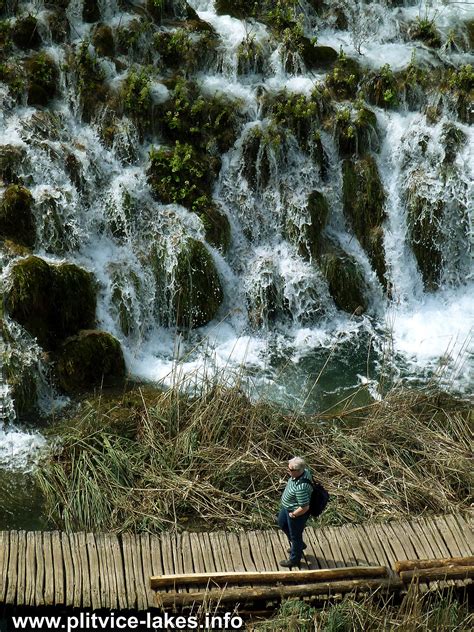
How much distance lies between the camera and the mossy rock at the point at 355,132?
1362 centimetres

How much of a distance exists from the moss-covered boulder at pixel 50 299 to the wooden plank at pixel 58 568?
3544 millimetres

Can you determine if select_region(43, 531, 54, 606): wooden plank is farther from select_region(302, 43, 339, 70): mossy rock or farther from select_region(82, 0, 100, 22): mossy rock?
select_region(302, 43, 339, 70): mossy rock

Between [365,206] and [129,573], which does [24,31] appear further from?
[129,573]

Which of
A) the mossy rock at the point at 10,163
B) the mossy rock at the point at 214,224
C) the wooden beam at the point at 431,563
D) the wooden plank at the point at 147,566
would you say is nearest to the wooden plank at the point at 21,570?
the wooden plank at the point at 147,566

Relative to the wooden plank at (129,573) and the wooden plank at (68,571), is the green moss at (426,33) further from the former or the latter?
the wooden plank at (68,571)

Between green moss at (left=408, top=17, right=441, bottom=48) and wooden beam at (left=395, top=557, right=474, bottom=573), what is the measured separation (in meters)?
10.5

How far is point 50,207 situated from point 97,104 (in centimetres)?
226

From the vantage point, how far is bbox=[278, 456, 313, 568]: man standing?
6.98 m

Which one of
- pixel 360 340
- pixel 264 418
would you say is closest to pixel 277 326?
pixel 360 340

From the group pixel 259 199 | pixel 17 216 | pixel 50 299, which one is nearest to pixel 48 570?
pixel 50 299

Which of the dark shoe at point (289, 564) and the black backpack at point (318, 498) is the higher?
the black backpack at point (318, 498)

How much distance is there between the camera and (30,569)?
7523mm

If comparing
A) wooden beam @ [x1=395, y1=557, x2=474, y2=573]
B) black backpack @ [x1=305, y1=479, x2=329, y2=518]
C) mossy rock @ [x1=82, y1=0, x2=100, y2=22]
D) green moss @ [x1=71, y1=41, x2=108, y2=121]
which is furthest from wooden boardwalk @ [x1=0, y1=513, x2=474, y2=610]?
mossy rock @ [x1=82, y1=0, x2=100, y2=22]

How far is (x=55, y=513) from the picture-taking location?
8.49 m
